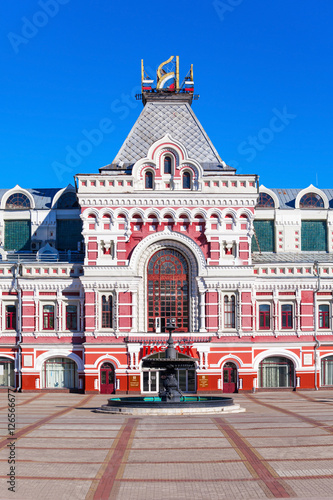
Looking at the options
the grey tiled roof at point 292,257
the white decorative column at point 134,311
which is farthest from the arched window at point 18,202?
the grey tiled roof at point 292,257

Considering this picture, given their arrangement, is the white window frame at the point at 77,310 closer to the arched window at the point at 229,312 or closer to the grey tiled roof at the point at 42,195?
the arched window at the point at 229,312

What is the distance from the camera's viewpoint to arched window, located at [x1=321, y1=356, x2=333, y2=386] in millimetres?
57250

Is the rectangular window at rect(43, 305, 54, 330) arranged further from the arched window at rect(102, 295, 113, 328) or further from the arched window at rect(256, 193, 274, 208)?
the arched window at rect(256, 193, 274, 208)

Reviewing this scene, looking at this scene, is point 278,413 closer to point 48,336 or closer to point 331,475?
point 331,475

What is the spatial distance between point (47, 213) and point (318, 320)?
26.2 m

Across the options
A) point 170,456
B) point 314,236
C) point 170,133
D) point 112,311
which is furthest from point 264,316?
point 170,456

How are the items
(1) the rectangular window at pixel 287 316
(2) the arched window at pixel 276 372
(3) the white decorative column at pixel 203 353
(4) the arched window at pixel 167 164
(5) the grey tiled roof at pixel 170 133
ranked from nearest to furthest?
1. (3) the white decorative column at pixel 203 353
2. (4) the arched window at pixel 167 164
3. (2) the arched window at pixel 276 372
4. (1) the rectangular window at pixel 287 316
5. (5) the grey tiled roof at pixel 170 133

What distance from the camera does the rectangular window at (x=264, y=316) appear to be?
187 feet

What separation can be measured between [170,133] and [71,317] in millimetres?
18193

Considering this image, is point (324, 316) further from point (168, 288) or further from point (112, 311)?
point (112, 311)

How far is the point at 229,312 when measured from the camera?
2191 inches

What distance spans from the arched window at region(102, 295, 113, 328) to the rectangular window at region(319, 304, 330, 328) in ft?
56.5

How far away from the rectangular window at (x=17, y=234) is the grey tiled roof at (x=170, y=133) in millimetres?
11847

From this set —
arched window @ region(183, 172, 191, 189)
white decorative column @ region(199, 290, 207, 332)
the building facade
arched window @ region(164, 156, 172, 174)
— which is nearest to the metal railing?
the building facade
